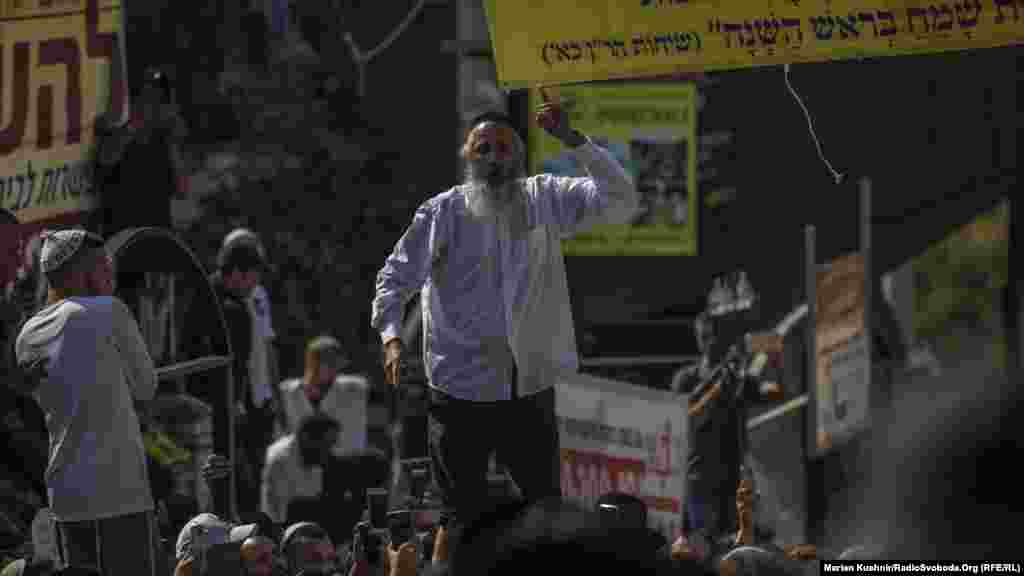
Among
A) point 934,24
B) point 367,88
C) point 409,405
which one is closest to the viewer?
point 934,24

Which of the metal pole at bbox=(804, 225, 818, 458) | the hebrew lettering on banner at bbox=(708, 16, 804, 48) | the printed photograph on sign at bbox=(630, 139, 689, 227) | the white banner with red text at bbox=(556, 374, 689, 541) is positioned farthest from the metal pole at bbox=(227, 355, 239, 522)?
the printed photograph on sign at bbox=(630, 139, 689, 227)

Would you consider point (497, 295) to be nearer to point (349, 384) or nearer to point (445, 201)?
point (445, 201)

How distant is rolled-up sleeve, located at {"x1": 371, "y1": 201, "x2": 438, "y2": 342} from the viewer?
7.33m

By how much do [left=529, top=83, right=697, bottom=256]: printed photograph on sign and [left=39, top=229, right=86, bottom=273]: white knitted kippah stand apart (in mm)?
6980

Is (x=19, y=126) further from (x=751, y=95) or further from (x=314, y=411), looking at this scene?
(x=751, y=95)

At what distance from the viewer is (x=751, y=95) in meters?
16.9

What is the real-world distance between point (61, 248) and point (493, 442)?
5.24 ft

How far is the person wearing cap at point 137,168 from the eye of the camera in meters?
9.61

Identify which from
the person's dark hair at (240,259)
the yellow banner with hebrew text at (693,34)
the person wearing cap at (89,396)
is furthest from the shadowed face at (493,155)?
the person's dark hair at (240,259)

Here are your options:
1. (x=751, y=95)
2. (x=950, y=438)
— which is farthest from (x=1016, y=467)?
(x=751, y=95)

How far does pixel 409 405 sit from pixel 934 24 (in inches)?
182

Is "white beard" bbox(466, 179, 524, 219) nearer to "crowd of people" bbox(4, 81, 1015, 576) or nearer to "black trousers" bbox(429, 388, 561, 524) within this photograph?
"crowd of people" bbox(4, 81, 1015, 576)

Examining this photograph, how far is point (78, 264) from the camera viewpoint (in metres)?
6.90

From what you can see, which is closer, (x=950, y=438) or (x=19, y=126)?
(x=950, y=438)
